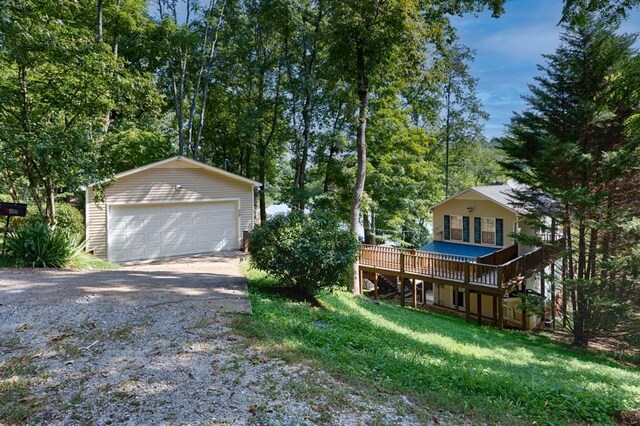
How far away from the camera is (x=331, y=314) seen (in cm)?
643

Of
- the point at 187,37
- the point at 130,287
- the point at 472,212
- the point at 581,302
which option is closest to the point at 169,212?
the point at 130,287

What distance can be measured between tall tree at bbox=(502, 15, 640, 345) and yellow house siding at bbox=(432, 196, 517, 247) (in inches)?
136

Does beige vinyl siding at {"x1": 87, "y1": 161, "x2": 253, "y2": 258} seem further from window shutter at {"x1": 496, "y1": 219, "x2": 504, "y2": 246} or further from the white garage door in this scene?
window shutter at {"x1": 496, "y1": 219, "x2": 504, "y2": 246}

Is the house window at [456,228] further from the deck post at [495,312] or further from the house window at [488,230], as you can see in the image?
the deck post at [495,312]

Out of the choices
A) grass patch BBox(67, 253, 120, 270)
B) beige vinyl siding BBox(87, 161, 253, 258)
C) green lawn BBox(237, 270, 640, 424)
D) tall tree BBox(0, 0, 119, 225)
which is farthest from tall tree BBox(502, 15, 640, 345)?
grass patch BBox(67, 253, 120, 270)

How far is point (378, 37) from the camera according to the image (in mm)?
10109

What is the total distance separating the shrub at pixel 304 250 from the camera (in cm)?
684

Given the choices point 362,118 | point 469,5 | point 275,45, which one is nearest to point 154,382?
point 362,118

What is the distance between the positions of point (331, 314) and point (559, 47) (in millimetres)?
11836

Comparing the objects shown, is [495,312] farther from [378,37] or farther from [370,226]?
[378,37]

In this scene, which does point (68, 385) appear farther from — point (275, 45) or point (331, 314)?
point (275, 45)

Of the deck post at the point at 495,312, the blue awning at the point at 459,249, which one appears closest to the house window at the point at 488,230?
the blue awning at the point at 459,249

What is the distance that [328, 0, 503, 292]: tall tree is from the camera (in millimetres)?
9773

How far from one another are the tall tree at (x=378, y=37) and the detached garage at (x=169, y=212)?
216 inches
